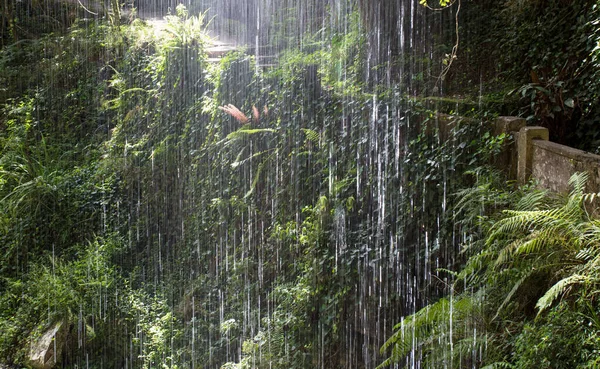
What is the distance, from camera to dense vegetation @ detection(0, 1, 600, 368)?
4699 millimetres

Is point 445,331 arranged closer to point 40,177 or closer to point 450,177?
point 450,177

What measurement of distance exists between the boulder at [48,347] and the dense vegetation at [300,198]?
0.28 feet

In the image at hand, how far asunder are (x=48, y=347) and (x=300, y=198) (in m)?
4.48

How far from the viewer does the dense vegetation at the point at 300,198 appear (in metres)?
4.70

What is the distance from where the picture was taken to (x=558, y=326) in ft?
12.8

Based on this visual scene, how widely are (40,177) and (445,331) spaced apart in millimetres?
9750

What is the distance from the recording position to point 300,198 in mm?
8461

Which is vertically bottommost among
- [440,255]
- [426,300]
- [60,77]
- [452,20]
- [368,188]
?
[426,300]

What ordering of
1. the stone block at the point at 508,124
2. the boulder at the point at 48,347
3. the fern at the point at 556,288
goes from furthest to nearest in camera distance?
1. the boulder at the point at 48,347
2. the stone block at the point at 508,124
3. the fern at the point at 556,288

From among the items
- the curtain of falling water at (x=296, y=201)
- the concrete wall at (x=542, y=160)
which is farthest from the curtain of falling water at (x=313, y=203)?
the concrete wall at (x=542, y=160)

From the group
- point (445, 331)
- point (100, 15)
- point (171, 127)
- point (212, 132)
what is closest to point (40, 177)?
point (171, 127)

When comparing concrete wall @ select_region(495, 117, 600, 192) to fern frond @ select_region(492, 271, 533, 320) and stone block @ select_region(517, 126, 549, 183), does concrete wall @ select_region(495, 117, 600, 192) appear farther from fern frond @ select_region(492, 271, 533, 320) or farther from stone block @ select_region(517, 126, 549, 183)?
fern frond @ select_region(492, 271, 533, 320)

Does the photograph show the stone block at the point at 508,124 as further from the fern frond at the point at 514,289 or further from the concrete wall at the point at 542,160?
the fern frond at the point at 514,289

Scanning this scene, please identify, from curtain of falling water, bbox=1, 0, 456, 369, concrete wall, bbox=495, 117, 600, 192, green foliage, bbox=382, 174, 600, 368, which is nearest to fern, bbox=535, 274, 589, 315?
green foliage, bbox=382, 174, 600, 368
